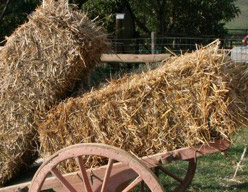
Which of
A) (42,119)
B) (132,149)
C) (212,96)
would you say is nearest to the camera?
(212,96)

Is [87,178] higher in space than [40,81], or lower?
lower

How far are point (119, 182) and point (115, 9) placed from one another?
35.3 ft

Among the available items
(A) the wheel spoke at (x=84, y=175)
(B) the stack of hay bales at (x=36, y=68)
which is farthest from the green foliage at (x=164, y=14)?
(A) the wheel spoke at (x=84, y=175)

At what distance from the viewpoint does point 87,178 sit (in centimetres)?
284

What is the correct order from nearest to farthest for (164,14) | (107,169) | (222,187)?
(107,169) → (222,187) → (164,14)

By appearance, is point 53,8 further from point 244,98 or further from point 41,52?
point 244,98

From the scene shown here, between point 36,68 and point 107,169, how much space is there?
1.05 meters

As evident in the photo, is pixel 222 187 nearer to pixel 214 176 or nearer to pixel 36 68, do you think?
pixel 214 176

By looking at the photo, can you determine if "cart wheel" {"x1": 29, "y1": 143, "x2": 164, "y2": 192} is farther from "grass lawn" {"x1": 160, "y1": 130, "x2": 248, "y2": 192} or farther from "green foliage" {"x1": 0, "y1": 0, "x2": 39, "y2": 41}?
"green foliage" {"x1": 0, "y1": 0, "x2": 39, "y2": 41}

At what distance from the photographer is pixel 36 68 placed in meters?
3.23

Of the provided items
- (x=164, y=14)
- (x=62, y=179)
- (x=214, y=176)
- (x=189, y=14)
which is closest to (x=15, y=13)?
(x=164, y=14)

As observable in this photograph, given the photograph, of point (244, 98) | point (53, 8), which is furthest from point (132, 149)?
point (53, 8)

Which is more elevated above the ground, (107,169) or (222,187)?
(107,169)

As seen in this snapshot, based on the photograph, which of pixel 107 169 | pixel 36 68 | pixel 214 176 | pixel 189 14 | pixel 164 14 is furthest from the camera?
pixel 164 14
